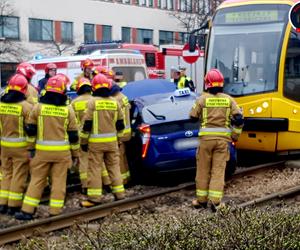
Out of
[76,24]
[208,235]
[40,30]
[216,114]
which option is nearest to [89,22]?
[76,24]

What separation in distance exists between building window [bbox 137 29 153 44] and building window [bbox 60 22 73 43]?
8747mm

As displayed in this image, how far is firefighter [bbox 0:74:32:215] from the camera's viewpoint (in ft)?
29.5

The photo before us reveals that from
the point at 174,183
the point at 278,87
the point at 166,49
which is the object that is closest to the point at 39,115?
the point at 174,183

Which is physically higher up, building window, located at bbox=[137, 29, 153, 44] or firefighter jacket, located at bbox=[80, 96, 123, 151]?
firefighter jacket, located at bbox=[80, 96, 123, 151]

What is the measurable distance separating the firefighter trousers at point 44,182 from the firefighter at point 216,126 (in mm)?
1881

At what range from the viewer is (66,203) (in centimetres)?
996

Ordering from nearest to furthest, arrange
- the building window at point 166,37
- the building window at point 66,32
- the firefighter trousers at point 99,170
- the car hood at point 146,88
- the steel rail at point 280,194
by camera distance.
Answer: the steel rail at point 280,194 → the firefighter trousers at point 99,170 → the car hood at point 146,88 → the building window at point 66,32 → the building window at point 166,37

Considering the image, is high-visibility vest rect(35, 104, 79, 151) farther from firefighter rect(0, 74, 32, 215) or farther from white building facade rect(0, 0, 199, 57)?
white building facade rect(0, 0, 199, 57)

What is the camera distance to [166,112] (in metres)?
10.8

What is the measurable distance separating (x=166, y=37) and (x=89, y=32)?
10.8m

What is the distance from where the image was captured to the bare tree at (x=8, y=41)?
4575 cm

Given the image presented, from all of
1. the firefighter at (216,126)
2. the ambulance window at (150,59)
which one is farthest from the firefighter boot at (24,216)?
the ambulance window at (150,59)

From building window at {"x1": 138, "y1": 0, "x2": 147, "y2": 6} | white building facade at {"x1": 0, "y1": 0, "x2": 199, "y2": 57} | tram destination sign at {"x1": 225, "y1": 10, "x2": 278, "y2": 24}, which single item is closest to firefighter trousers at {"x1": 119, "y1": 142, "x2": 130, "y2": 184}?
tram destination sign at {"x1": 225, "y1": 10, "x2": 278, "y2": 24}

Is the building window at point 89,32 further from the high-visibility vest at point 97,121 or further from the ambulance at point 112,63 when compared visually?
the high-visibility vest at point 97,121
